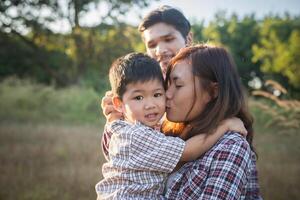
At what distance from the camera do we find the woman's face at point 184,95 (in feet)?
7.23

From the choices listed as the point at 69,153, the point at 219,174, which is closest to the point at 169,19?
the point at 219,174

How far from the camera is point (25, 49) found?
19562 millimetres

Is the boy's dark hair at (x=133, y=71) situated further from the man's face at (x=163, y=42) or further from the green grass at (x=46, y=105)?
the green grass at (x=46, y=105)

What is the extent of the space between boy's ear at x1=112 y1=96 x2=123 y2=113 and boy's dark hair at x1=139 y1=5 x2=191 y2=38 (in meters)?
1.31

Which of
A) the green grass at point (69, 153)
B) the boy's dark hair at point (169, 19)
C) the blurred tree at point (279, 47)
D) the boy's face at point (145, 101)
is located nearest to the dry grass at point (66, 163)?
the green grass at point (69, 153)

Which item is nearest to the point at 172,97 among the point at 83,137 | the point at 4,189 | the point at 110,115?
the point at 110,115

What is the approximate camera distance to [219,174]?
1880mm

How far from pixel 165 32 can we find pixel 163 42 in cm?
9

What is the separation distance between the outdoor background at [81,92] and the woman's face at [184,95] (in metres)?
0.67

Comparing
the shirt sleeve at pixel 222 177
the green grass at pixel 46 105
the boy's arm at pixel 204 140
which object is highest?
the boy's arm at pixel 204 140

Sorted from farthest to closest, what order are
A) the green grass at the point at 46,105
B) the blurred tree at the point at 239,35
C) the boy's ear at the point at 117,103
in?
the blurred tree at the point at 239,35 < the green grass at the point at 46,105 < the boy's ear at the point at 117,103

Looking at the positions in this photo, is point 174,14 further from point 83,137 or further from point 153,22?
point 83,137

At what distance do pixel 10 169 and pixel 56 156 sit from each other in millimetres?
966

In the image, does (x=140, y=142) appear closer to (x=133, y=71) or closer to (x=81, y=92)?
(x=133, y=71)
